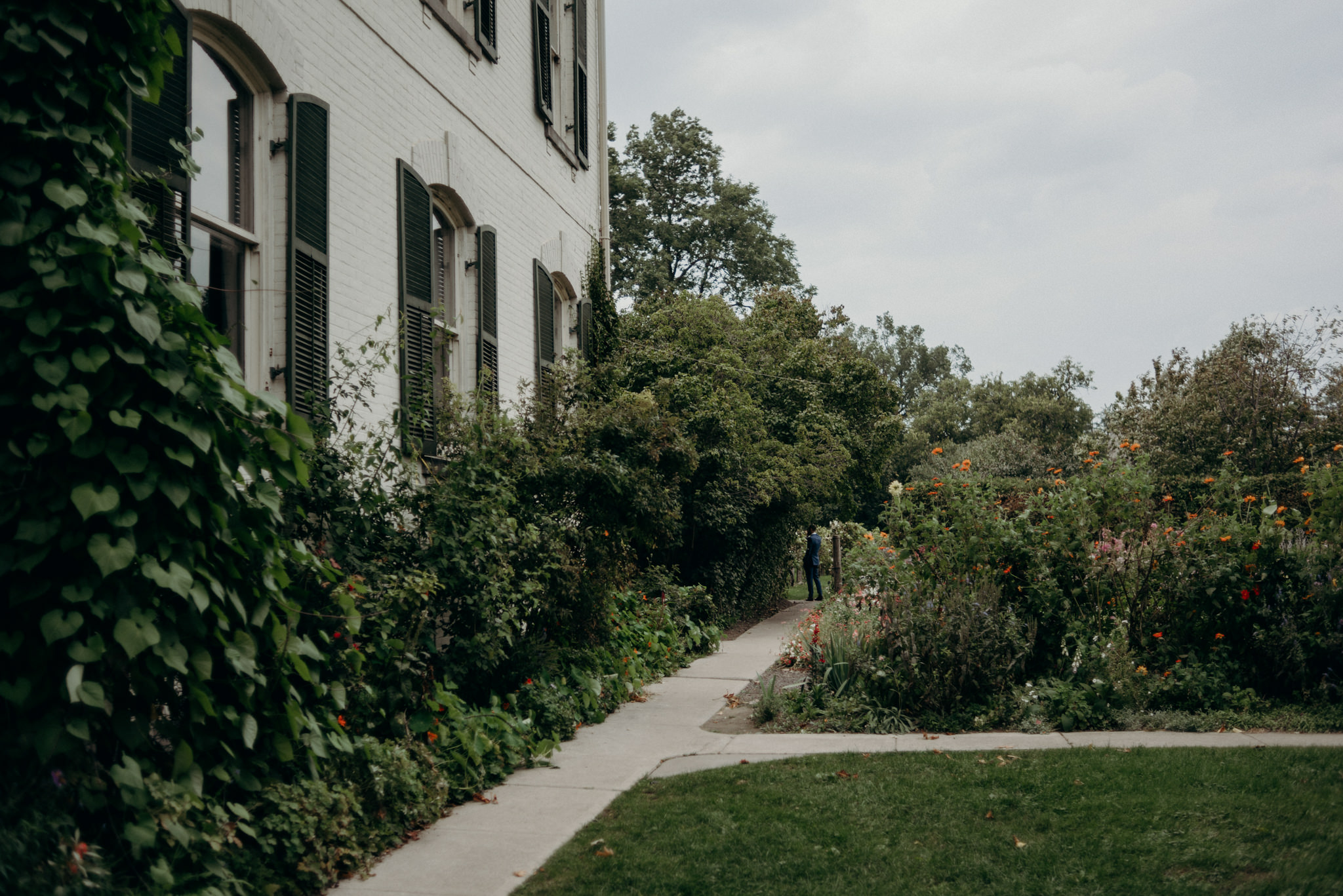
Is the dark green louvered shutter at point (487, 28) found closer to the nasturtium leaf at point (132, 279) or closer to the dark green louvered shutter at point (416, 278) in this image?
the dark green louvered shutter at point (416, 278)

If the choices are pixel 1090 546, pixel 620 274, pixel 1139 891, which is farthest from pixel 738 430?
pixel 620 274

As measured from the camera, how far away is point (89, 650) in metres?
3.33

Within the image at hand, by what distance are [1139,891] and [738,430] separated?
11.7 meters

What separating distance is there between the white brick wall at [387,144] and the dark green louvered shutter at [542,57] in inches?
5.4

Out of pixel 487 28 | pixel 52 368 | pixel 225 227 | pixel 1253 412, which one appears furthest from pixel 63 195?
pixel 1253 412

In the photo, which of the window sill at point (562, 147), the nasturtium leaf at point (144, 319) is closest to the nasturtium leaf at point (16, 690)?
the nasturtium leaf at point (144, 319)

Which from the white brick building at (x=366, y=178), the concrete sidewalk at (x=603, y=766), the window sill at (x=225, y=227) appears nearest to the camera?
the concrete sidewalk at (x=603, y=766)

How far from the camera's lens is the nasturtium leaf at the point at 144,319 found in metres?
3.48

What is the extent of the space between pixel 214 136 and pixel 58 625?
368 cm

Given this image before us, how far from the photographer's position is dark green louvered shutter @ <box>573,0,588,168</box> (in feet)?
43.5

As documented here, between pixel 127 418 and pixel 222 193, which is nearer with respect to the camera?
pixel 127 418

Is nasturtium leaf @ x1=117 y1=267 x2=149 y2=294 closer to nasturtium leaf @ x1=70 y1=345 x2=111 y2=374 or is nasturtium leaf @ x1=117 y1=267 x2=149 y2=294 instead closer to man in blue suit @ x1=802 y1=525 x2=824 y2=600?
nasturtium leaf @ x1=70 y1=345 x2=111 y2=374

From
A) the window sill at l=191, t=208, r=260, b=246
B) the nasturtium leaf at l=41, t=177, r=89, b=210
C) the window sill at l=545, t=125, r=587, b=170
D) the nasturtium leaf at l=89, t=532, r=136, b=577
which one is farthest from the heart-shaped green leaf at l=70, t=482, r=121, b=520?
the window sill at l=545, t=125, r=587, b=170

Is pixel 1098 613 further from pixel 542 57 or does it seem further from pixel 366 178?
pixel 542 57
